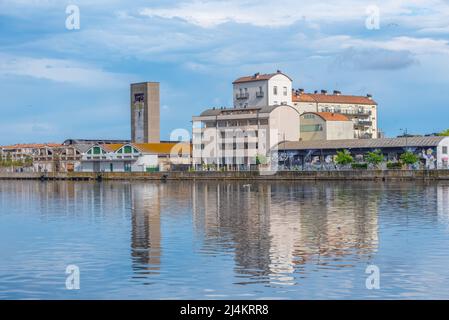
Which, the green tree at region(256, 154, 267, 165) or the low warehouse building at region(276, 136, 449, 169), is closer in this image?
the low warehouse building at region(276, 136, 449, 169)

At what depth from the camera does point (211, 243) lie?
26.8 meters

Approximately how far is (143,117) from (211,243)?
335 feet

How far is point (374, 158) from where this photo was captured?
84500mm

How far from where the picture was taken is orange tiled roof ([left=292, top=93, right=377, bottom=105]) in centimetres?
11006

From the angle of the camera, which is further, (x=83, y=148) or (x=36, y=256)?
(x=83, y=148)

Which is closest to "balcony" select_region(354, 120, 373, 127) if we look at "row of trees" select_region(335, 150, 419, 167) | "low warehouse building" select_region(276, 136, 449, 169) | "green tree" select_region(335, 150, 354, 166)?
"low warehouse building" select_region(276, 136, 449, 169)

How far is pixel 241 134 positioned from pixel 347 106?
2115 cm

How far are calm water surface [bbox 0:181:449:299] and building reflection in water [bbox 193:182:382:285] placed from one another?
0.04 m

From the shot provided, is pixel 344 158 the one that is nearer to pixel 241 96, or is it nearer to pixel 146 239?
pixel 241 96

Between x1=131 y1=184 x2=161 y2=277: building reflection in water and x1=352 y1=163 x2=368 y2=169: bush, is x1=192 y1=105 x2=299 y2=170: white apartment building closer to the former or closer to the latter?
x1=352 y1=163 x2=368 y2=169: bush

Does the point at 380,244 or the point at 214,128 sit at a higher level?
the point at 214,128

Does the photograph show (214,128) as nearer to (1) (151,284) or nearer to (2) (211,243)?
(2) (211,243)
